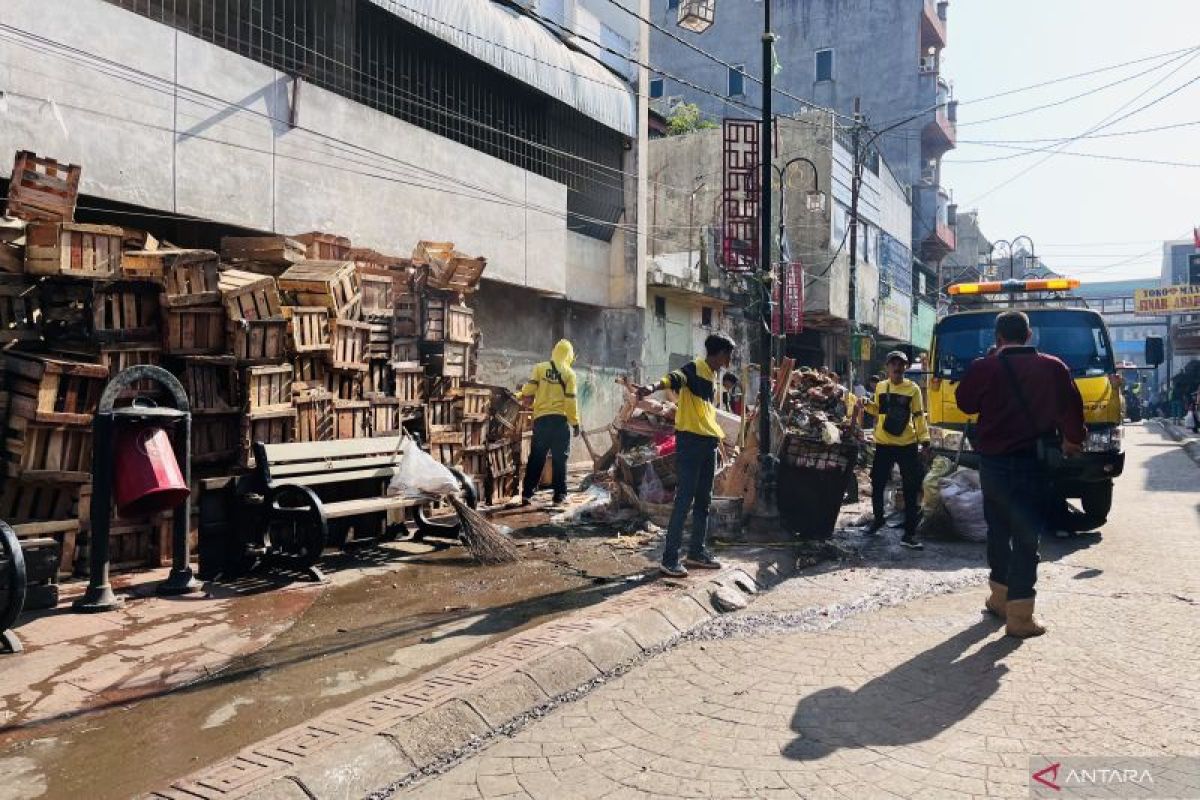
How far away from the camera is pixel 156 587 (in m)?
5.88

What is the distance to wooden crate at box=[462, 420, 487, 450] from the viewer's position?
9855 mm

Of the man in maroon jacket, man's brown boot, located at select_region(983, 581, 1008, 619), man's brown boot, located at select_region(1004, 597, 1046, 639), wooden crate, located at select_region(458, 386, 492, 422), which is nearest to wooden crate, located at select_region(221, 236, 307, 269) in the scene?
wooden crate, located at select_region(458, 386, 492, 422)

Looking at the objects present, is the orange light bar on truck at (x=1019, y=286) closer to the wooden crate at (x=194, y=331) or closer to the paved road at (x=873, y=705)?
the paved road at (x=873, y=705)

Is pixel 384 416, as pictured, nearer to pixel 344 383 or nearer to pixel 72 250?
pixel 344 383

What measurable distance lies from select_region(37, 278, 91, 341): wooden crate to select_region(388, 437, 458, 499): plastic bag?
2.62 metres

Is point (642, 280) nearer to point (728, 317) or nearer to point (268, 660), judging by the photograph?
point (728, 317)

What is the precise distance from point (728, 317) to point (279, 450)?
19.3 meters

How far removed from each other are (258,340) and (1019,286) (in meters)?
8.92

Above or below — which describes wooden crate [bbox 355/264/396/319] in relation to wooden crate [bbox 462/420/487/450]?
above

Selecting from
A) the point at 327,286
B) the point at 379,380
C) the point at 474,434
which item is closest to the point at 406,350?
the point at 379,380

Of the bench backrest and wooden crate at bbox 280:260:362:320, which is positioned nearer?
the bench backrest

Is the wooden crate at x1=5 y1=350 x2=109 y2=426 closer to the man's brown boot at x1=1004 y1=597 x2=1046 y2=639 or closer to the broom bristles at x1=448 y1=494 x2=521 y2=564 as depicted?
the broom bristles at x1=448 y1=494 x2=521 y2=564

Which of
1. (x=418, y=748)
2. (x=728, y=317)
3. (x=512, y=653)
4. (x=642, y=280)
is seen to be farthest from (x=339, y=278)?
(x=728, y=317)

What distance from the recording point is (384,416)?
28.1ft
